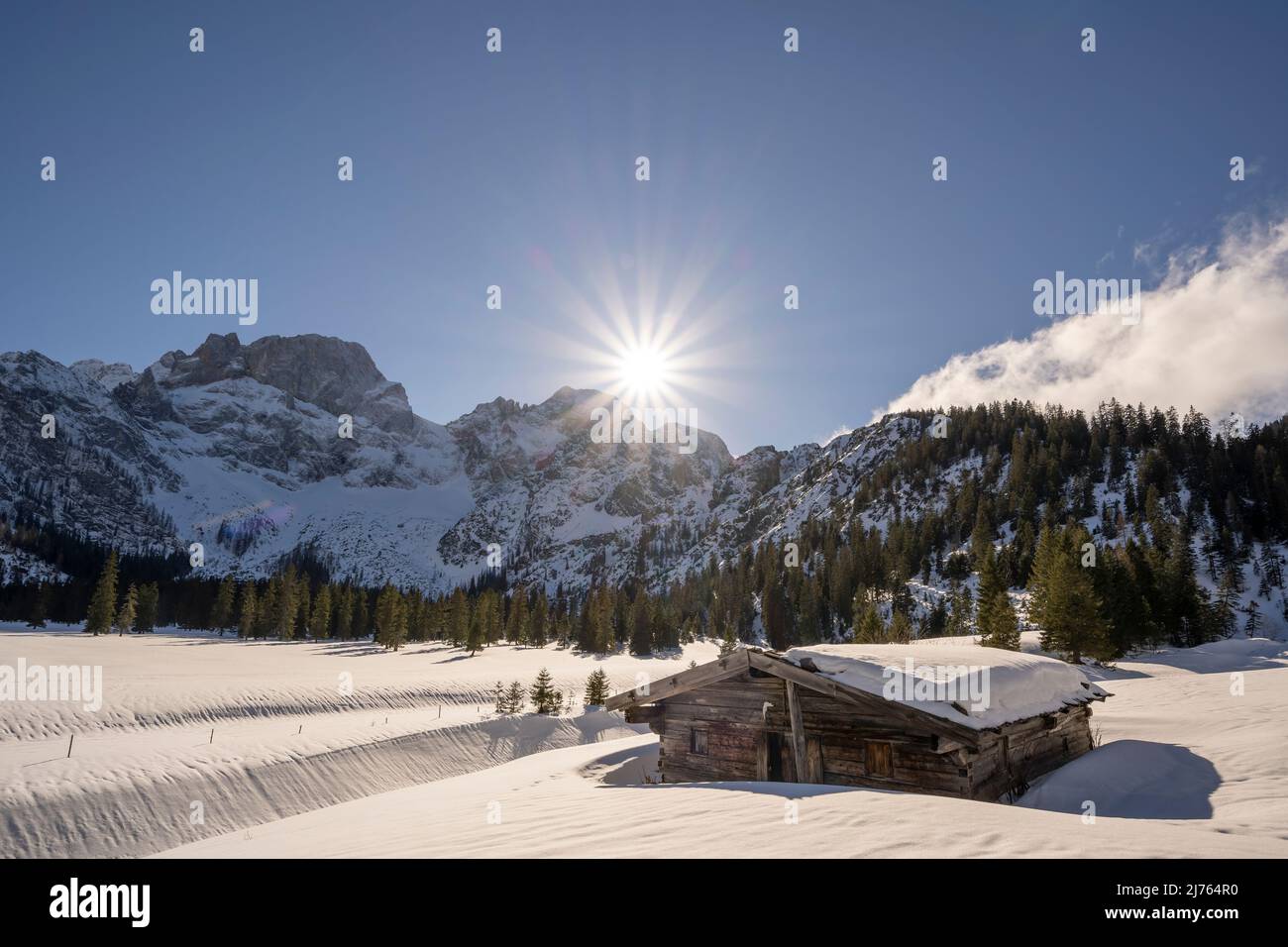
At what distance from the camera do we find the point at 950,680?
1263 cm

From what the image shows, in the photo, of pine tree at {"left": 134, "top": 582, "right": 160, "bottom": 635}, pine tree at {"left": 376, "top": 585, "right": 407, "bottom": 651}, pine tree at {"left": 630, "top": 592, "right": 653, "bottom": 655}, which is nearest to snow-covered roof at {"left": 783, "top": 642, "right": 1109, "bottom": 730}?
pine tree at {"left": 630, "top": 592, "right": 653, "bottom": 655}

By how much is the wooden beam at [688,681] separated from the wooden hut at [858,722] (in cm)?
3

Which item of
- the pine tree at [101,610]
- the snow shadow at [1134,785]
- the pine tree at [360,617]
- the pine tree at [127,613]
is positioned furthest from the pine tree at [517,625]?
the snow shadow at [1134,785]

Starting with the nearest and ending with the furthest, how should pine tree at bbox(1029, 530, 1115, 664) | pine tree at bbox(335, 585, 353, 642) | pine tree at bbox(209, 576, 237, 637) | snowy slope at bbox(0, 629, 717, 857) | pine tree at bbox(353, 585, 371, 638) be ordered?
snowy slope at bbox(0, 629, 717, 857)
pine tree at bbox(1029, 530, 1115, 664)
pine tree at bbox(209, 576, 237, 637)
pine tree at bbox(335, 585, 353, 642)
pine tree at bbox(353, 585, 371, 638)

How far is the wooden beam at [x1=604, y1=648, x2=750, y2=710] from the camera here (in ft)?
48.4

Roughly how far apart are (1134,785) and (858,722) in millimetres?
5618

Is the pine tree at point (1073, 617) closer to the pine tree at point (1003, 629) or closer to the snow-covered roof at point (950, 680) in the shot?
the pine tree at point (1003, 629)

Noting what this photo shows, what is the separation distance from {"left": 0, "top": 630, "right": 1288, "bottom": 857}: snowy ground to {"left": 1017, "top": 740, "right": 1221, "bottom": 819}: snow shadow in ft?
0.19

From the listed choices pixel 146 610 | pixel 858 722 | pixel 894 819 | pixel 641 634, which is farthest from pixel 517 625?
pixel 894 819

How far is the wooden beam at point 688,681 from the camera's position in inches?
581

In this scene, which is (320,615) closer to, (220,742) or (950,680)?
(220,742)

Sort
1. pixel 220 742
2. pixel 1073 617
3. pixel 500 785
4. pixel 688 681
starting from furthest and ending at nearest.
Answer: pixel 1073 617 → pixel 220 742 → pixel 500 785 → pixel 688 681

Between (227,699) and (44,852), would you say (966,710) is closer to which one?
(44,852)

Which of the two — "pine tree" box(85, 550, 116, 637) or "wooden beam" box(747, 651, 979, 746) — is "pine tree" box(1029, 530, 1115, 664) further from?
"pine tree" box(85, 550, 116, 637)
